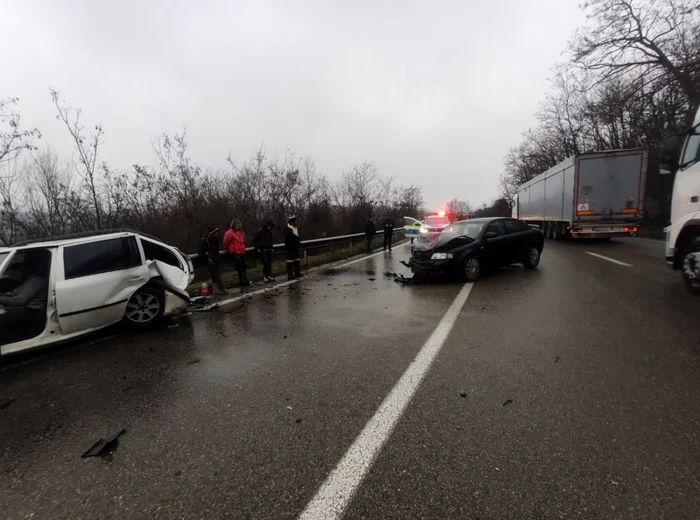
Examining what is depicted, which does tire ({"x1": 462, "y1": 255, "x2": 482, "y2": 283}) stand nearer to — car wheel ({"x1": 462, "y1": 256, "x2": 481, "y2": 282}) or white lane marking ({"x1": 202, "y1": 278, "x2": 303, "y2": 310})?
car wheel ({"x1": 462, "y1": 256, "x2": 481, "y2": 282})

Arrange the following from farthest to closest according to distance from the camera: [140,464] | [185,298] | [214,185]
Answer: [214,185], [185,298], [140,464]

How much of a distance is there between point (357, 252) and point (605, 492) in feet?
49.8

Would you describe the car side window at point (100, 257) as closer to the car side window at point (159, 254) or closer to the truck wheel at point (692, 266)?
the car side window at point (159, 254)

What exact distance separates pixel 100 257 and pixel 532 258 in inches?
392

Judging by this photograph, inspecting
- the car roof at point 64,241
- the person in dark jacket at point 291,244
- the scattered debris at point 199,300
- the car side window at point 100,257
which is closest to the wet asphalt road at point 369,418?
the car side window at point 100,257

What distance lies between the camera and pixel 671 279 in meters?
7.55

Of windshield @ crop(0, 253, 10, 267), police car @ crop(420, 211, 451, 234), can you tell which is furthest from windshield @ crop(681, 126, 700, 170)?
police car @ crop(420, 211, 451, 234)

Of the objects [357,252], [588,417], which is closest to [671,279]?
[588,417]

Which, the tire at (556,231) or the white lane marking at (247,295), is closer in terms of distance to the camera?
the white lane marking at (247,295)

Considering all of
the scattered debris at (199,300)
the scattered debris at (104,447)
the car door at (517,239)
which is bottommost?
the scattered debris at (104,447)

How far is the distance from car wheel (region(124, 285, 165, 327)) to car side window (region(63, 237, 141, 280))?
460mm

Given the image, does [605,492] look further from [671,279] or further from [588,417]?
[671,279]

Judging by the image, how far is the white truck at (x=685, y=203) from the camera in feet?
18.7

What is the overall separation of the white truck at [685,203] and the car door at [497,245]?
126 inches
